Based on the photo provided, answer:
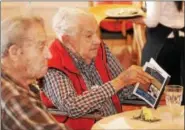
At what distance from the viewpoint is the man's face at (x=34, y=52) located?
181cm

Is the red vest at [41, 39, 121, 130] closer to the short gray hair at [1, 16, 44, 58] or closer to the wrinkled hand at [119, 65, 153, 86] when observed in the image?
the wrinkled hand at [119, 65, 153, 86]

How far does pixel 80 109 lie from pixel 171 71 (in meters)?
1.20

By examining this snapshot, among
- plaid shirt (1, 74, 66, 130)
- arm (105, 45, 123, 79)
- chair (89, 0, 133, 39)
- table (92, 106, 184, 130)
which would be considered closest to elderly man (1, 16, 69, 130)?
plaid shirt (1, 74, 66, 130)

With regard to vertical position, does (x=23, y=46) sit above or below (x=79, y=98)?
above

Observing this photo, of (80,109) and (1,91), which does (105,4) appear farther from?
(1,91)

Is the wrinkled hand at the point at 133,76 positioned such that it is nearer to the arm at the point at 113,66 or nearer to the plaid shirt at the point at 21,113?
the arm at the point at 113,66

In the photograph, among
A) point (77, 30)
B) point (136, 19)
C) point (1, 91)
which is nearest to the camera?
point (1, 91)

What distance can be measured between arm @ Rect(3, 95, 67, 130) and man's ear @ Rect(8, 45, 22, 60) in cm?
22

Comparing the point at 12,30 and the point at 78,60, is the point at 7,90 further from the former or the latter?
the point at 78,60

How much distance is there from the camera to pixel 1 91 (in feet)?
5.34

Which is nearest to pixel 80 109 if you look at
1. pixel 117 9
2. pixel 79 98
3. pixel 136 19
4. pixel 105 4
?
pixel 79 98

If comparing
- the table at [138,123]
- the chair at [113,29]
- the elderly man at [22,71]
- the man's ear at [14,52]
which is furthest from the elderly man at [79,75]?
the chair at [113,29]

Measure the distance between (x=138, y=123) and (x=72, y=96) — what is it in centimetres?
46

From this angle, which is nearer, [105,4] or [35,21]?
[35,21]
